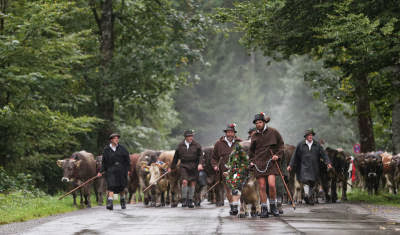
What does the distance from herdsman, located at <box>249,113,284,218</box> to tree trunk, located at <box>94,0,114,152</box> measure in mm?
15158

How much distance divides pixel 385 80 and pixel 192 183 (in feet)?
25.1

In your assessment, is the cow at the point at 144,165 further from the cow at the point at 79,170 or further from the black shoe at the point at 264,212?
the black shoe at the point at 264,212

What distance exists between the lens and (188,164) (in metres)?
20.5

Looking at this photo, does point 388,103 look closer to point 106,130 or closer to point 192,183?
point 192,183

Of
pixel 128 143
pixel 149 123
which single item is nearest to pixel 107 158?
pixel 128 143

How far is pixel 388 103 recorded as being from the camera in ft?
83.9

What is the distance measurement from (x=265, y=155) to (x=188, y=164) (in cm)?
551

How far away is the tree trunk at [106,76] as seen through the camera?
2980cm

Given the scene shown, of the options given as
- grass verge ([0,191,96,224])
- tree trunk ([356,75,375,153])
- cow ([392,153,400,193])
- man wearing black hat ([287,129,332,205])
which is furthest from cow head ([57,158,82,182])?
cow ([392,153,400,193])

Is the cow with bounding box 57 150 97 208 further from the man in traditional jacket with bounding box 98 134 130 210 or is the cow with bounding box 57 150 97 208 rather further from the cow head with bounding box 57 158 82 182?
the man in traditional jacket with bounding box 98 134 130 210

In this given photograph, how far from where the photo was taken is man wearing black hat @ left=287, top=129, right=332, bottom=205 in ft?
65.1

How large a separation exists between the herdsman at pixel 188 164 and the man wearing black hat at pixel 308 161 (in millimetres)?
2707

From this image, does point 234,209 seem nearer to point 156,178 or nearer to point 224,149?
point 224,149

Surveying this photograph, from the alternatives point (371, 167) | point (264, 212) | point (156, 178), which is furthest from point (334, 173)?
point (264, 212)
